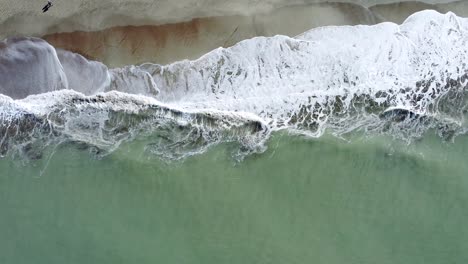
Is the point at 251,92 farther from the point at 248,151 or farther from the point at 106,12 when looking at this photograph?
the point at 106,12

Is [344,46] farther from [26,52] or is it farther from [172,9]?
[26,52]

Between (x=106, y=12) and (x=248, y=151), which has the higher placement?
(x=106, y=12)

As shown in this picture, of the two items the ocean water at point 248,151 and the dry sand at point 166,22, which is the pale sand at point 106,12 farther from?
the ocean water at point 248,151

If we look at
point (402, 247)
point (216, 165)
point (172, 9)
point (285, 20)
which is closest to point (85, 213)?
point (216, 165)

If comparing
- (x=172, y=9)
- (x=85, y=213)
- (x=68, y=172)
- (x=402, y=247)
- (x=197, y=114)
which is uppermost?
(x=172, y=9)

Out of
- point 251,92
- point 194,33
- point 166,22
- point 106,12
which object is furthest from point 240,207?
point 106,12
